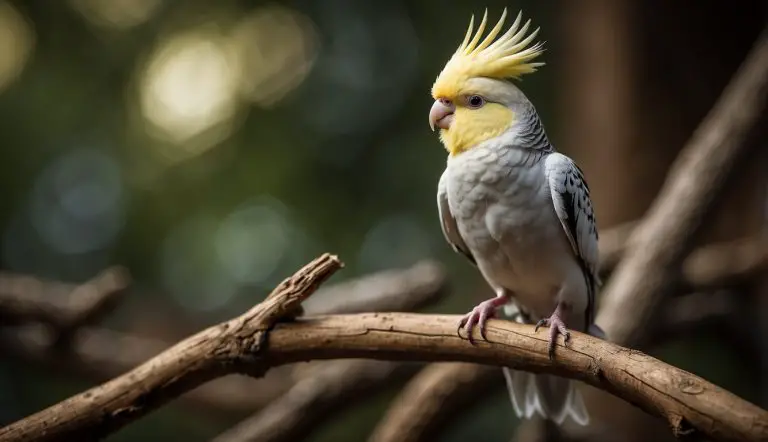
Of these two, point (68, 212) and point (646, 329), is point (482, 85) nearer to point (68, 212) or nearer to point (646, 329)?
point (646, 329)

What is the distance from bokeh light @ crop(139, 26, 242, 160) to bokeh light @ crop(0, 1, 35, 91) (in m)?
0.55

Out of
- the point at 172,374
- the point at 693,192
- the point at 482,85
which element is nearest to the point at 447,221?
the point at 482,85

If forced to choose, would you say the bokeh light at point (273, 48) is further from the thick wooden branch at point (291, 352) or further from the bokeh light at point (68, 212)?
the thick wooden branch at point (291, 352)

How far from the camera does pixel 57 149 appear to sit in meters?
3.44

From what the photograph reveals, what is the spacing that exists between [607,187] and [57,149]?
116 inches

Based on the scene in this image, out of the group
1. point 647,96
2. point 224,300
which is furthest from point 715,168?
point 224,300

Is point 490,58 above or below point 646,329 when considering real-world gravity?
above

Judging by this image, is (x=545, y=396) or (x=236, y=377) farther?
(x=236, y=377)

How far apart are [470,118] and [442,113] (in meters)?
0.09

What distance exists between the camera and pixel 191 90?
10.0ft

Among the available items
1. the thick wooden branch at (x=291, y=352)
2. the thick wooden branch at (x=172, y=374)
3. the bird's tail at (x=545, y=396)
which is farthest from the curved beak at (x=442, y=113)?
the bird's tail at (x=545, y=396)

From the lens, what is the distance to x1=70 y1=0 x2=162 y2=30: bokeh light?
130 inches

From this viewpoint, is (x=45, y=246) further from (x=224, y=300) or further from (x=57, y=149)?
(x=224, y=300)

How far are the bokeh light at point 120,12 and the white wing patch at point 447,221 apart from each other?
1.90 m
